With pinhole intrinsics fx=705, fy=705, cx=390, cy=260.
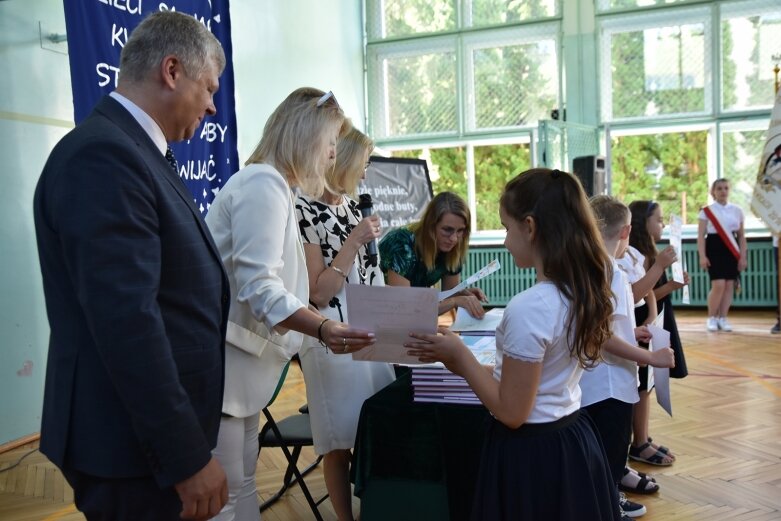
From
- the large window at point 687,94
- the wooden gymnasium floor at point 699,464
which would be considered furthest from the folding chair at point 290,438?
the large window at point 687,94

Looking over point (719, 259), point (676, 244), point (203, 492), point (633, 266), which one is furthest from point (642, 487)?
point (719, 259)

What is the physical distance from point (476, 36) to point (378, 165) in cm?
433

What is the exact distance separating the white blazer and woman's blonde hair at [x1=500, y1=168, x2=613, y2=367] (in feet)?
1.85

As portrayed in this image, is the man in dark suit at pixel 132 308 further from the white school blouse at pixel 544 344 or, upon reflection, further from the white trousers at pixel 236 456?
the white school blouse at pixel 544 344

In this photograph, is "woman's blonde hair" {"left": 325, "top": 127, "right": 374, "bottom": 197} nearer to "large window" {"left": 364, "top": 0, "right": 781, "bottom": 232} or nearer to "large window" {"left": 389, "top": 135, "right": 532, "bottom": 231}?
"large window" {"left": 364, "top": 0, "right": 781, "bottom": 232}

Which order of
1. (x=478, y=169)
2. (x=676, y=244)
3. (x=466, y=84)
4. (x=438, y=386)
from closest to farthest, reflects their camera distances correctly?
(x=438, y=386)
(x=676, y=244)
(x=466, y=84)
(x=478, y=169)

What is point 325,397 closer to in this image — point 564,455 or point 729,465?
point 564,455

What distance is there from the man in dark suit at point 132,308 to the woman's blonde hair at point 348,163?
1134mm

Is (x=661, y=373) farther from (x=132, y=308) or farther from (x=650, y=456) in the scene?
(x=132, y=308)

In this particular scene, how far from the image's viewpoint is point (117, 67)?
3801 mm

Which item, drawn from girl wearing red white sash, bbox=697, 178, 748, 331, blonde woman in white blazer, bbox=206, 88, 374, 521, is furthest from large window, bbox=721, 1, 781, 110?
blonde woman in white blazer, bbox=206, 88, 374, 521

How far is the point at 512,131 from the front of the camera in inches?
378

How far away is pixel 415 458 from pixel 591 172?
590cm

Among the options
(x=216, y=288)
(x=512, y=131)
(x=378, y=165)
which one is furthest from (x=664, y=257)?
(x=512, y=131)
